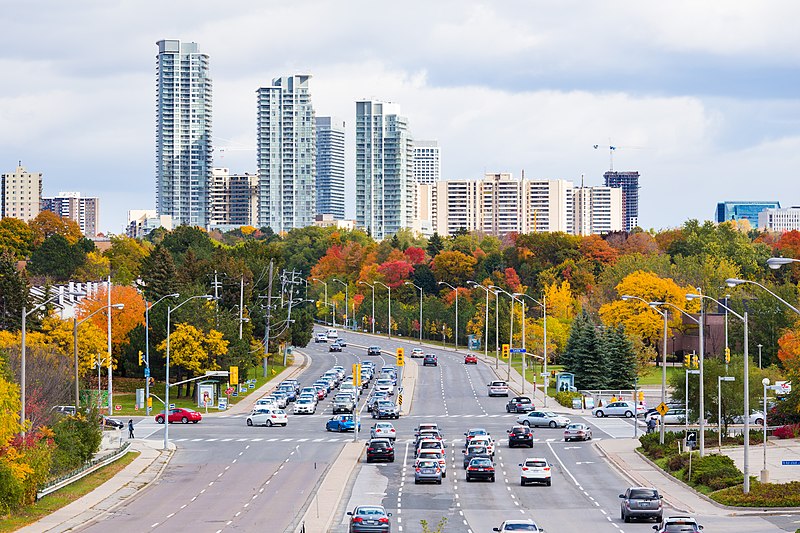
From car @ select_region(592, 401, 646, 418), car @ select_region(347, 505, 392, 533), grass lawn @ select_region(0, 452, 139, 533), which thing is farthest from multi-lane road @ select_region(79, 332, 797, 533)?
grass lawn @ select_region(0, 452, 139, 533)

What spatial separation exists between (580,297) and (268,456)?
8399cm

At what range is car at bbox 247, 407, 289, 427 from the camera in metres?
85.6

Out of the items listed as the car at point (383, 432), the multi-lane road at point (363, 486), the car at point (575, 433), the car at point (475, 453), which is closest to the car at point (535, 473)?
the multi-lane road at point (363, 486)

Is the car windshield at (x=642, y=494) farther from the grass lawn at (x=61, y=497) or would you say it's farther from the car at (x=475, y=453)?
the grass lawn at (x=61, y=497)

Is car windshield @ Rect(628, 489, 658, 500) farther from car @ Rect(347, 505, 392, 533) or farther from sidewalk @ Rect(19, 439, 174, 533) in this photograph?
sidewalk @ Rect(19, 439, 174, 533)

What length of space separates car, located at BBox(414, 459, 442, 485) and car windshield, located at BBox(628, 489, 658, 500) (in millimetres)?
12353

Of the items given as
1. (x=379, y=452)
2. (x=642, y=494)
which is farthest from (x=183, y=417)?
(x=642, y=494)

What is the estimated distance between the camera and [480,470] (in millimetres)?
57531

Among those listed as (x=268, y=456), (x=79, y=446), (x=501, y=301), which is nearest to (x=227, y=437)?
(x=268, y=456)

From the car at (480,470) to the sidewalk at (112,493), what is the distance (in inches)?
574

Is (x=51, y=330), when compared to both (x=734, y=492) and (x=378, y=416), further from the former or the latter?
(x=734, y=492)

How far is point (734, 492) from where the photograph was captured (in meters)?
51.8

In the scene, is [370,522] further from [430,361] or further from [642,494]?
[430,361]

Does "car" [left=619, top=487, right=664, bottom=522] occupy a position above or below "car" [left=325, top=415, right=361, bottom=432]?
above
